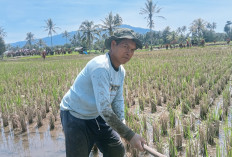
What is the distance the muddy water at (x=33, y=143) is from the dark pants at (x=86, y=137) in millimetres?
914

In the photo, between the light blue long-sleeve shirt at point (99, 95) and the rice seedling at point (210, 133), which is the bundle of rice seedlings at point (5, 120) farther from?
the rice seedling at point (210, 133)

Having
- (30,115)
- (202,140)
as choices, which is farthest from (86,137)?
(30,115)

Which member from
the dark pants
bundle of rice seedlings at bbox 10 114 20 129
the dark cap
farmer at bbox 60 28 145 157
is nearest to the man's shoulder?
farmer at bbox 60 28 145 157

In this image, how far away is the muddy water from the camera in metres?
2.74

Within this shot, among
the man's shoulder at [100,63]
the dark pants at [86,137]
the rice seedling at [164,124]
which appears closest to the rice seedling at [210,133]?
the rice seedling at [164,124]

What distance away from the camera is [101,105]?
1556 mm

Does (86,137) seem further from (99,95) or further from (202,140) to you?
(202,140)

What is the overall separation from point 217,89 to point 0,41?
132 feet

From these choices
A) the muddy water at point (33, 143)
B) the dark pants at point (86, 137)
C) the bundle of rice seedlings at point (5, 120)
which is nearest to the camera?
the dark pants at point (86, 137)

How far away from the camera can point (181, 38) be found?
51.2 meters

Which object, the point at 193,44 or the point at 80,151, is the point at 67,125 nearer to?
the point at 80,151

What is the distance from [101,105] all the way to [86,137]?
0.47m

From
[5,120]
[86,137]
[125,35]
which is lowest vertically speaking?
[5,120]

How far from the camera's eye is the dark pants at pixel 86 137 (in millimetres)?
1825
